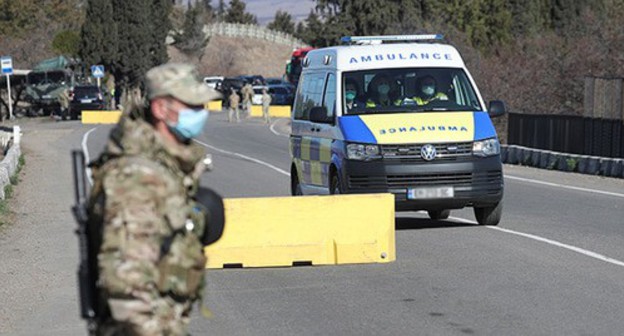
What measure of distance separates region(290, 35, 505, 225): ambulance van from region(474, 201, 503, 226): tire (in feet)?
0.04

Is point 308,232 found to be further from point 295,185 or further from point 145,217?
point 145,217

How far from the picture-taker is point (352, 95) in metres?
16.0

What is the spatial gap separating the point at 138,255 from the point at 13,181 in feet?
75.1

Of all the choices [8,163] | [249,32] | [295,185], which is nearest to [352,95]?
[295,185]

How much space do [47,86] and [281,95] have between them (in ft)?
47.2

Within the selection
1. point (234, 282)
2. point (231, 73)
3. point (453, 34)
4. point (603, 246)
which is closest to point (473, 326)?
point (234, 282)

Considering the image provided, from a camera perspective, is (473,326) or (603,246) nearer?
(473,326)

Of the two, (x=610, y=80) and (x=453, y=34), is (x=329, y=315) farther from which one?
(x=453, y=34)

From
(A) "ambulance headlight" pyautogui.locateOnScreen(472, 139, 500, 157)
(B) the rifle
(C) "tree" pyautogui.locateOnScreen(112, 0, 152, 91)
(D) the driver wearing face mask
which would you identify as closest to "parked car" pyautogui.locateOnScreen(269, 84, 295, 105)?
(C) "tree" pyautogui.locateOnScreen(112, 0, 152, 91)

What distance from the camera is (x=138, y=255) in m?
4.54

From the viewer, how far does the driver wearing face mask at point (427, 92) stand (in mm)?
16031

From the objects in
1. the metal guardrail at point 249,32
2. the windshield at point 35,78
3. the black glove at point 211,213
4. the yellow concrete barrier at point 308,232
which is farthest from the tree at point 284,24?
the black glove at point 211,213

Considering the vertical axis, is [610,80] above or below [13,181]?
above

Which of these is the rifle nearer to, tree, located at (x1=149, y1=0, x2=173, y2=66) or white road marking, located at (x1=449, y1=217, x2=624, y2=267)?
white road marking, located at (x1=449, y1=217, x2=624, y2=267)
